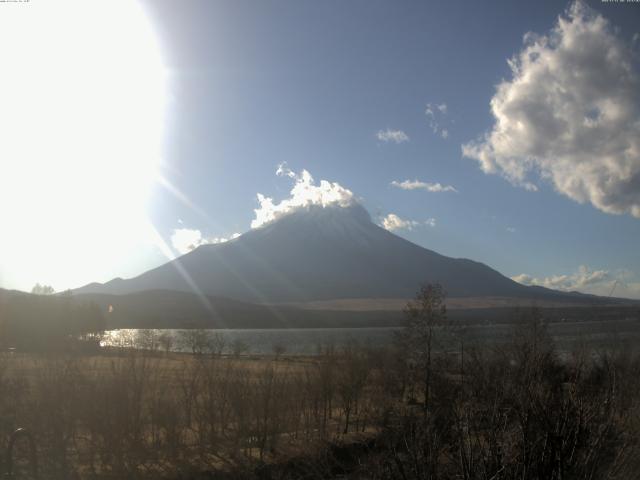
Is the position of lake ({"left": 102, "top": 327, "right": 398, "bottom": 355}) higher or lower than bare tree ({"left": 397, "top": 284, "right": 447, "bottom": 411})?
lower

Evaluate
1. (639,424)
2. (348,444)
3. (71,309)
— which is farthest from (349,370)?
(71,309)

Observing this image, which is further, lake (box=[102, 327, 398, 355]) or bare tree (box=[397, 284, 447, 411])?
lake (box=[102, 327, 398, 355])

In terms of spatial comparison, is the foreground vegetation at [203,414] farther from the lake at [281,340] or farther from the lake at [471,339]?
the lake at [281,340]

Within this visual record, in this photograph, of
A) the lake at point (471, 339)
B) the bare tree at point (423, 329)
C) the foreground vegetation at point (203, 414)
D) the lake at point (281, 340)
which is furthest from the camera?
the lake at point (281, 340)

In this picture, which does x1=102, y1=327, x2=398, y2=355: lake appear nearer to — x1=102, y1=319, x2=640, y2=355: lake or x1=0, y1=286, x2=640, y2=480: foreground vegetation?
x1=102, y1=319, x2=640, y2=355: lake

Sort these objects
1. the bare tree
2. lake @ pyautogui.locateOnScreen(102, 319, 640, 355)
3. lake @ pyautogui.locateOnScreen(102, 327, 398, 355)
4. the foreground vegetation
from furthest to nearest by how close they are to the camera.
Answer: lake @ pyautogui.locateOnScreen(102, 327, 398, 355) → the bare tree → lake @ pyautogui.locateOnScreen(102, 319, 640, 355) → the foreground vegetation

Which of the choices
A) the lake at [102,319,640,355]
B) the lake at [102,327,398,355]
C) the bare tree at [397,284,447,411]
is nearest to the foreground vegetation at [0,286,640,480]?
the lake at [102,319,640,355]

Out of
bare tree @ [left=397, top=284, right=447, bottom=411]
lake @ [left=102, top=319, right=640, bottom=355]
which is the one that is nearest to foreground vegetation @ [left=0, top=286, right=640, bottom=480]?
lake @ [left=102, top=319, right=640, bottom=355]

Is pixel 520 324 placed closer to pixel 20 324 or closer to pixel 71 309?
pixel 20 324

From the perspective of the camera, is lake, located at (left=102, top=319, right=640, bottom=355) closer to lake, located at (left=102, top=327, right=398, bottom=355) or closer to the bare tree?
lake, located at (left=102, top=327, right=398, bottom=355)

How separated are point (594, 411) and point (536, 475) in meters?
0.91

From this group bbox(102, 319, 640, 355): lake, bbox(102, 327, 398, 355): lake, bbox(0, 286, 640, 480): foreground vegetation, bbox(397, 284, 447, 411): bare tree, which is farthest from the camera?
bbox(102, 327, 398, 355): lake

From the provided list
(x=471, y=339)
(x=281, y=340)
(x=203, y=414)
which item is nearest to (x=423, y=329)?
(x=471, y=339)

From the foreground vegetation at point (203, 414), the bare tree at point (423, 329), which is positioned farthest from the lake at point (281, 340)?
the bare tree at point (423, 329)
